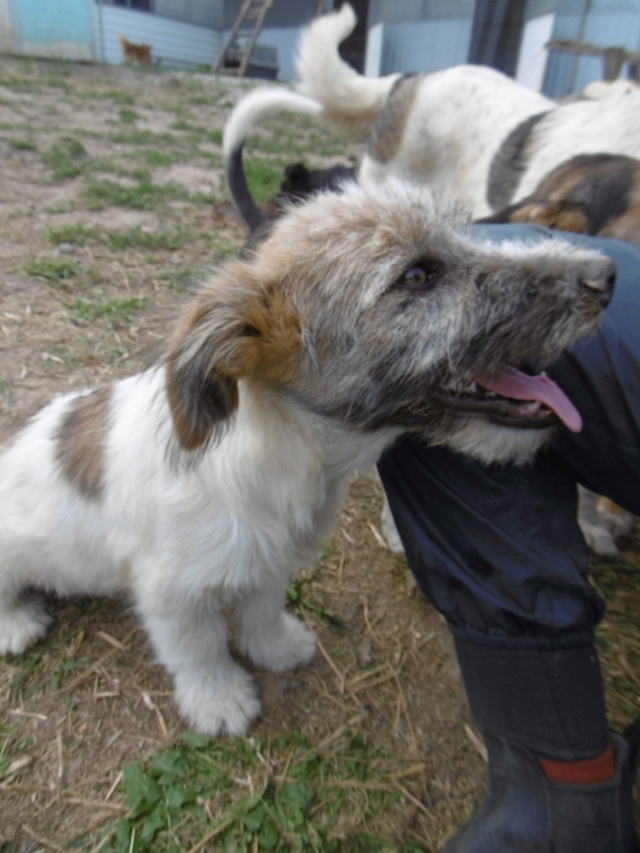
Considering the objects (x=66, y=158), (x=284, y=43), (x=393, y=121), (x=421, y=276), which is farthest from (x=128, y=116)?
(x=284, y=43)

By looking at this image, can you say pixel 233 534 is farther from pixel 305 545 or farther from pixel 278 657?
pixel 278 657

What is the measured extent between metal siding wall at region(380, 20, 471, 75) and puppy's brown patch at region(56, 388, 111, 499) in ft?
30.7

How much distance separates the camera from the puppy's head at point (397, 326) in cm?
156

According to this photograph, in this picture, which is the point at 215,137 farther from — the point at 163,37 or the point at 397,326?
the point at 163,37

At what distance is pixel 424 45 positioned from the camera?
448 inches

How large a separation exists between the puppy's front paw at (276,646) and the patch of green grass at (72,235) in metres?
3.66

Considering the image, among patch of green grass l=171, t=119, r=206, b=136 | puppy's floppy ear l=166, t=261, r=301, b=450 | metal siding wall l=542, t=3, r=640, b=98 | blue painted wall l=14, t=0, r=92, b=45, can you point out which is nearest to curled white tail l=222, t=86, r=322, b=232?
puppy's floppy ear l=166, t=261, r=301, b=450

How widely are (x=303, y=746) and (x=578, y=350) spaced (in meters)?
1.56

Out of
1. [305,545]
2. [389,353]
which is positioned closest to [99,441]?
[305,545]

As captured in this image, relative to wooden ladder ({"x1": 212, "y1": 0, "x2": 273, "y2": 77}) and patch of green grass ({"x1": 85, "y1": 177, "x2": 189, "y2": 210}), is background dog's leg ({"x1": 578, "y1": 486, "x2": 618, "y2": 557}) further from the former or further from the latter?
wooden ladder ({"x1": 212, "y1": 0, "x2": 273, "y2": 77})

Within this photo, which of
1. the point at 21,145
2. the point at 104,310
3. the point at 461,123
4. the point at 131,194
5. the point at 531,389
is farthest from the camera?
the point at 21,145

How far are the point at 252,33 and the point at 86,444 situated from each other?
65.8ft

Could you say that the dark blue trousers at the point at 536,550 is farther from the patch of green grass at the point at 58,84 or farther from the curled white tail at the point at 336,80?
the patch of green grass at the point at 58,84

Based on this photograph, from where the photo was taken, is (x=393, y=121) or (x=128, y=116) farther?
(x=128, y=116)
